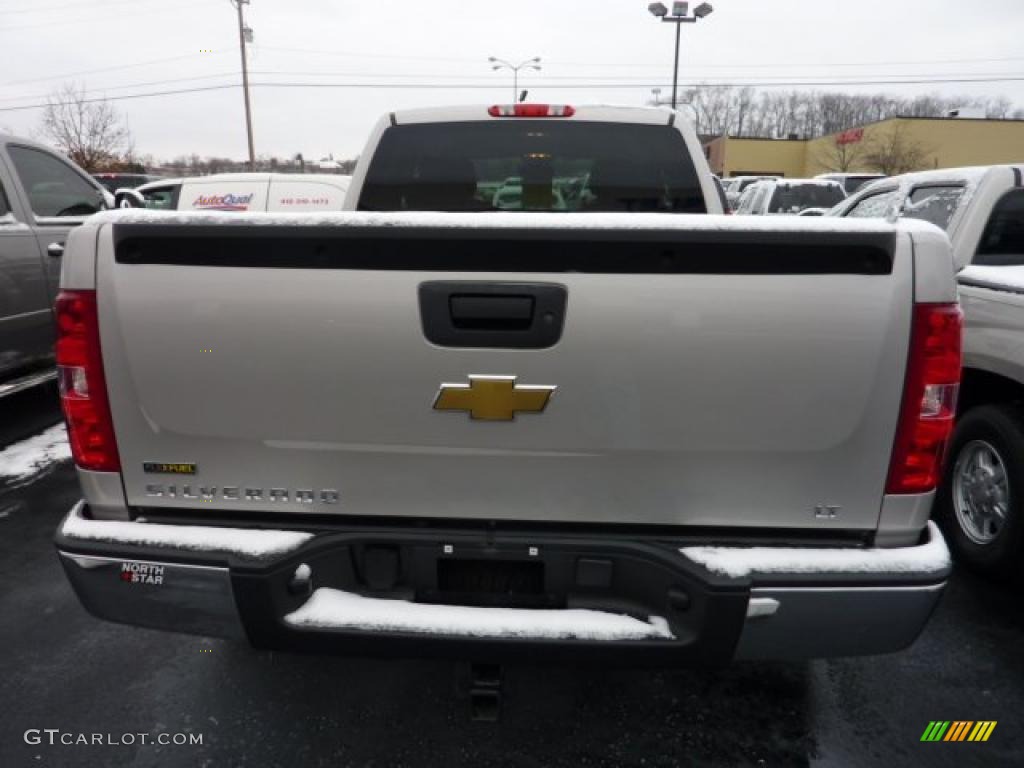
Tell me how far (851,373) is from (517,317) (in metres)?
0.85

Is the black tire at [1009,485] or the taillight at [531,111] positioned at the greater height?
the taillight at [531,111]

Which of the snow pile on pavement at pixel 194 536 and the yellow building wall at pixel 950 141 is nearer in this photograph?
the snow pile on pavement at pixel 194 536

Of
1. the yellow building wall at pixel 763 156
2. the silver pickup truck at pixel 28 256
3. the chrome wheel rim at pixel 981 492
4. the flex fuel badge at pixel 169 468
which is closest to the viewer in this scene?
the flex fuel badge at pixel 169 468

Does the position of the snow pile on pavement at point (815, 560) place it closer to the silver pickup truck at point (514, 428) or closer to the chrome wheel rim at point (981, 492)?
the silver pickup truck at point (514, 428)

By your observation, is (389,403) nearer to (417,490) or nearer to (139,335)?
(417,490)

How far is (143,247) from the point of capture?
6.08ft

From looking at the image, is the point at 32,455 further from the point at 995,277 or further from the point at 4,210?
the point at 995,277

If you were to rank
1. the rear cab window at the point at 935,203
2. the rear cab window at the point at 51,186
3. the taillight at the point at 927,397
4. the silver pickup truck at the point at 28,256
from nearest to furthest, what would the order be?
the taillight at the point at 927,397 → the rear cab window at the point at 935,203 → the silver pickup truck at the point at 28,256 → the rear cab window at the point at 51,186

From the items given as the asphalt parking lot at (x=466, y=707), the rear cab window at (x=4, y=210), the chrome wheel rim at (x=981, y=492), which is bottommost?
the asphalt parking lot at (x=466, y=707)

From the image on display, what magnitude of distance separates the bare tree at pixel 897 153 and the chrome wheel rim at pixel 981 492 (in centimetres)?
4536

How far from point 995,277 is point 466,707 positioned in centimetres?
310

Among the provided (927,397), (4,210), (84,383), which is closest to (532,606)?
(927,397)

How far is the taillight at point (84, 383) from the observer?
1.87 metres

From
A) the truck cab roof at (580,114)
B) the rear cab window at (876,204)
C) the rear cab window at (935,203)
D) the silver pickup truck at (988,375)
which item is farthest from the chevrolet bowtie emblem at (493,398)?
the rear cab window at (876,204)
